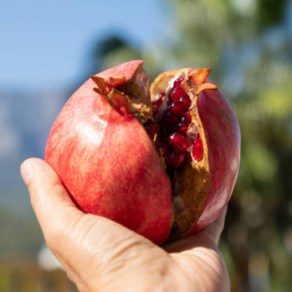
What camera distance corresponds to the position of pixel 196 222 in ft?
7.93

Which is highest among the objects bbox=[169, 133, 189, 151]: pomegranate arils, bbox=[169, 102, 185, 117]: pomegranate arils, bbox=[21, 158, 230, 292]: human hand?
bbox=[169, 102, 185, 117]: pomegranate arils

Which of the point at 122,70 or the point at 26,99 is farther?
the point at 26,99

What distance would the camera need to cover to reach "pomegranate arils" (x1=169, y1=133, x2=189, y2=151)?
2402 millimetres

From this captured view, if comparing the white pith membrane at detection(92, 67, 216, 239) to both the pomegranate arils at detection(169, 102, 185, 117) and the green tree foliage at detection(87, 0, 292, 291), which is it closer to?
the pomegranate arils at detection(169, 102, 185, 117)

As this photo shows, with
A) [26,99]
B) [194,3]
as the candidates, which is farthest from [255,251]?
[26,99]

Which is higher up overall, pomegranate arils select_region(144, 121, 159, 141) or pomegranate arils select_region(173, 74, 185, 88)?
pomegranate arils select_region(173, 74, 185, 88)

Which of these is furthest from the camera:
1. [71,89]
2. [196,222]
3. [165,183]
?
[71,89]

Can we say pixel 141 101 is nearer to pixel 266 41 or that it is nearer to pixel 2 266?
pixel 2 266

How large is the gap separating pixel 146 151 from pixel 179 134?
274mm

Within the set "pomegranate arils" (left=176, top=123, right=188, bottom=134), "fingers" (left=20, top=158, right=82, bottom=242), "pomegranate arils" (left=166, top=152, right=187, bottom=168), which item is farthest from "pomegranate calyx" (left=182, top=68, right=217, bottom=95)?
"fingers" (left=20, top=158, right=82, bottom=242)

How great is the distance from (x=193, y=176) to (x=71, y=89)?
1505 centimetres

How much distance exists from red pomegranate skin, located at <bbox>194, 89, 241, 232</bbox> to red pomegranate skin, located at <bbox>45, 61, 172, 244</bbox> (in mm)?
196

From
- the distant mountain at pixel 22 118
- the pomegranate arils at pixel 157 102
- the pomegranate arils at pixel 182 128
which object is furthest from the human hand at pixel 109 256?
the distant mountain at pixel 22 118

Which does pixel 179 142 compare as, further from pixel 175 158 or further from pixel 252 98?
pixel 252 98
